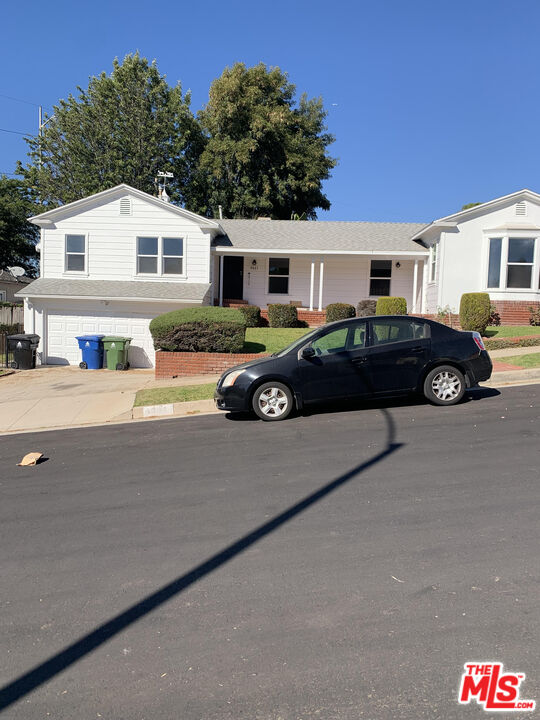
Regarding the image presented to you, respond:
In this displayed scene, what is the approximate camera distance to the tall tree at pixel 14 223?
122 feet

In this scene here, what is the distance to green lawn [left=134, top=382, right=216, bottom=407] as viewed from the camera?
11.6 m

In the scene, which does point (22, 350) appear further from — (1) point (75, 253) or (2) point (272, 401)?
A: (2) point (272, 401)

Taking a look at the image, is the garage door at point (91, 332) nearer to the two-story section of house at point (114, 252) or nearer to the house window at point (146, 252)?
the two-story section of house at point (114, 252)

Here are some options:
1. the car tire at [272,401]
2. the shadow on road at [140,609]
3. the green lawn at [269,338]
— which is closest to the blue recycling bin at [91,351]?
the green lawn at [269,338]

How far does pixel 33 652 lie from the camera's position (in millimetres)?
3178

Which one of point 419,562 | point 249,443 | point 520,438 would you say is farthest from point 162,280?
point 419,562

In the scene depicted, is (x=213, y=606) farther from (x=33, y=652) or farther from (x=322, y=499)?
(x=322, y=499)

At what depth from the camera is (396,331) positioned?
30.7 feet

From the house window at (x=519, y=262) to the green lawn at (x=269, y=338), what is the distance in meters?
7.22

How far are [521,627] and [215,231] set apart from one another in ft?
66.0

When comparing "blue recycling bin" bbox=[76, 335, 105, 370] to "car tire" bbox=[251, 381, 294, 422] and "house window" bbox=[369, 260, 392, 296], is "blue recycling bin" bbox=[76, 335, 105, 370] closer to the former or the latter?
"car tire" bbox=[251, 381, 294, 422]

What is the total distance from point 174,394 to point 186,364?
317 centimetres

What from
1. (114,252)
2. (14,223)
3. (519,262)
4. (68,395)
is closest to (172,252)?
(114,252)

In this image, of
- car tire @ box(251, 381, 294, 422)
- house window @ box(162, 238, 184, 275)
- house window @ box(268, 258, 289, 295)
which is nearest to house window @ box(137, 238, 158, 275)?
house window @ box(162, 238, 184, 275)
